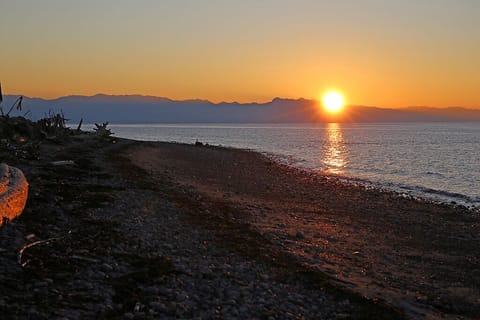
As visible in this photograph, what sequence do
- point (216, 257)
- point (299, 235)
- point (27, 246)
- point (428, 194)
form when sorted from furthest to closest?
point (428, 194)
point (299, 235)
point (216, 257)
point (27, 246)

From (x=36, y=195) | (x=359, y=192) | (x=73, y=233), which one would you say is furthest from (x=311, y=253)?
(x=359, y=192)

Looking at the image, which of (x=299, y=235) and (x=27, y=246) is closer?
(x=27, y=246)

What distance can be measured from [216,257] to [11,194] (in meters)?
5.41

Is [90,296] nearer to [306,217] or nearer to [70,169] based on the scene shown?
[306,217]

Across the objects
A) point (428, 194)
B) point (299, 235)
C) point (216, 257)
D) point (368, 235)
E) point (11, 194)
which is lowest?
point (428, 194)

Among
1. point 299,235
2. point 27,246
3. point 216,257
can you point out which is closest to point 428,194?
point 299,235

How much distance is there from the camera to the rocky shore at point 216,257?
7.81 m

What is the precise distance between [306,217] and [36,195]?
10448mm

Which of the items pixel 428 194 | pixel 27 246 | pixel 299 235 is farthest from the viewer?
pixel 428 194

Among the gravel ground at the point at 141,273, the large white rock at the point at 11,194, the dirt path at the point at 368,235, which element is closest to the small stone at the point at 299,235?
the dirt path at the point at 368,235

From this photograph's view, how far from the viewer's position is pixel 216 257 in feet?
36.3

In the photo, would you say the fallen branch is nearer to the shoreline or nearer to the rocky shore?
the rocky shore

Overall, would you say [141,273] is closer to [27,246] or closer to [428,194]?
[27,246]

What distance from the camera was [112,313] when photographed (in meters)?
7.09
